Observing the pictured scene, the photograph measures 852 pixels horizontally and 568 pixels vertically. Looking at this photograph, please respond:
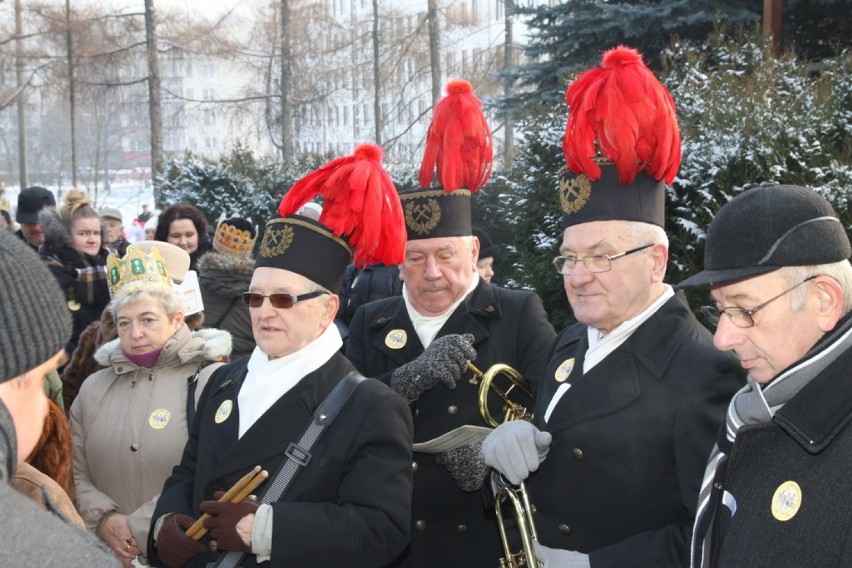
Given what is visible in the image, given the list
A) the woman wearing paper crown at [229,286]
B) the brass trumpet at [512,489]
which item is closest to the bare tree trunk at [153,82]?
the woman wearing paper crown at [229,286]

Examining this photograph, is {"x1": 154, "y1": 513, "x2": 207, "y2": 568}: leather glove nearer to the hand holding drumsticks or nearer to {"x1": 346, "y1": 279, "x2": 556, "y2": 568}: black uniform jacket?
the hand holding drumsticks

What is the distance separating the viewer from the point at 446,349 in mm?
3744

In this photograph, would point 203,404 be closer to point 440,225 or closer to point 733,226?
point 440,225

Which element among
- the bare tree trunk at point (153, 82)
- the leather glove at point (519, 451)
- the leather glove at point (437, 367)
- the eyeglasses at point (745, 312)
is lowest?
the leather glove at point (519, 451)

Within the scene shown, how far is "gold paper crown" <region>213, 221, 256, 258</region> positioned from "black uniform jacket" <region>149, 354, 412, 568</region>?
10.0 ft

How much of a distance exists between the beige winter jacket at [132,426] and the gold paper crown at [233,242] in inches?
80.7

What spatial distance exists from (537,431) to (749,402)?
865 mm

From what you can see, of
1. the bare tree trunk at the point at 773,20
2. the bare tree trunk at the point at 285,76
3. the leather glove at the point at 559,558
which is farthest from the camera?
the bare tree trunk at the point at 285,76

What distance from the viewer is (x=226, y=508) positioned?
2.96 m

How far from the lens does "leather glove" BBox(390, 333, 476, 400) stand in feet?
12.1

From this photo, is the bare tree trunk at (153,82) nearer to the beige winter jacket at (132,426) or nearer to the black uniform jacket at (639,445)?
the beige winter jacket at (132,426)

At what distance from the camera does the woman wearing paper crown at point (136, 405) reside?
3.93m

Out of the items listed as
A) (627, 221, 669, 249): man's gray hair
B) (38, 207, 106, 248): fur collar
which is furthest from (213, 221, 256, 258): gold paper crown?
(627, 221, 669, 249): man's gray hair

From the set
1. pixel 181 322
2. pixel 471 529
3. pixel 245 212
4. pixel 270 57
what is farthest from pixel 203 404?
pixel 270 57
